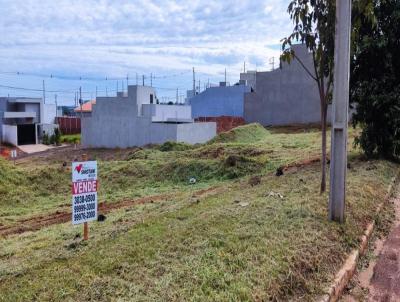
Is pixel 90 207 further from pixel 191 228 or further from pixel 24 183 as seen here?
pixel 24 183

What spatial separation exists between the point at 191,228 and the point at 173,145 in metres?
21.2

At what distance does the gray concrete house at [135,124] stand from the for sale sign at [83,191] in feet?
91.6

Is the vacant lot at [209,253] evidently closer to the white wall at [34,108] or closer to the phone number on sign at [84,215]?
the phone number on sign at [84,215]

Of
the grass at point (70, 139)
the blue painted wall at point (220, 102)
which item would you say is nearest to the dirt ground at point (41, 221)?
the blue painted wall at point (220, 102)

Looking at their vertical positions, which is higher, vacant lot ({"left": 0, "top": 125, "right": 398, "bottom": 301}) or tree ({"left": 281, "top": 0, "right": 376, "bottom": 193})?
tree ({"left": 281, "top": 0, "right": 376, "bottom": 193})

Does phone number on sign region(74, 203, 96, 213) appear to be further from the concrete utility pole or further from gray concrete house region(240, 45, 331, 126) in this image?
gray concrete house region(240, 45, 331, 126)

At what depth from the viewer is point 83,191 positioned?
5328 millimetres

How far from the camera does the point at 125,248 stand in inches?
178

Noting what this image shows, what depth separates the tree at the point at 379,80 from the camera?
11328 mm

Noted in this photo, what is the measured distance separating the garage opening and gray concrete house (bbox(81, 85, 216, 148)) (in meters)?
9.48

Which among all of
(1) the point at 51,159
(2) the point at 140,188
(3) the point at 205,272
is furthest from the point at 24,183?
(1) the point at 51,159

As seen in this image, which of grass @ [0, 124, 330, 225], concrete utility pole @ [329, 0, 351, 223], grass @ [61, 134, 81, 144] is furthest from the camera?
grass @ [61, 134, 81, 144]

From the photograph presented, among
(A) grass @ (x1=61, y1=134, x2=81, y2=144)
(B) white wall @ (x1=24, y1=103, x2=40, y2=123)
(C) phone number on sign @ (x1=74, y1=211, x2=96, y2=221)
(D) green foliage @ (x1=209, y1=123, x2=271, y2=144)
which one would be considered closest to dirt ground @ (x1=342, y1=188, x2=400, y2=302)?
(C) phone number on sign @ (x1=74, y1=211, x2=96, y2=221)

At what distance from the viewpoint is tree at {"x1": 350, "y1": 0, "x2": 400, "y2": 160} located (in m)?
11.3
